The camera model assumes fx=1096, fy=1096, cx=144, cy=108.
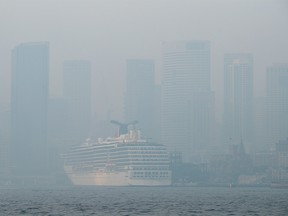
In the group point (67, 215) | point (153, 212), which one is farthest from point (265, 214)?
point (67, 215)

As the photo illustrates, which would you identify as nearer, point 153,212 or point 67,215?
point 67,215

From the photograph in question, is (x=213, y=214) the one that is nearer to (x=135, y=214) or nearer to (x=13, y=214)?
(x=135, y=214)

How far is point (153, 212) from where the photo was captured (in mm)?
80500

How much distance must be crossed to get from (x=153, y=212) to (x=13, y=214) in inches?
425

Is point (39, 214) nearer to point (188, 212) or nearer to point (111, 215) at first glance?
point (111, 215)

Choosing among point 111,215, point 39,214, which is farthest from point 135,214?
point 39,214

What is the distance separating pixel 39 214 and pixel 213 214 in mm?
12466

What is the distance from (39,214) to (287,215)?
17.5m

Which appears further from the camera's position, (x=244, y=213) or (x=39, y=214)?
(x=244, y=213)

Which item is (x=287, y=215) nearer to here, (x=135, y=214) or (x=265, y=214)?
(x=265, y=214)

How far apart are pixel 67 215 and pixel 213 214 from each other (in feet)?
35.2

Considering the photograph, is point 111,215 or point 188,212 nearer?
point 111,215

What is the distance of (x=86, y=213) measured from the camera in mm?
78562

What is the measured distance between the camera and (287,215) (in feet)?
254
